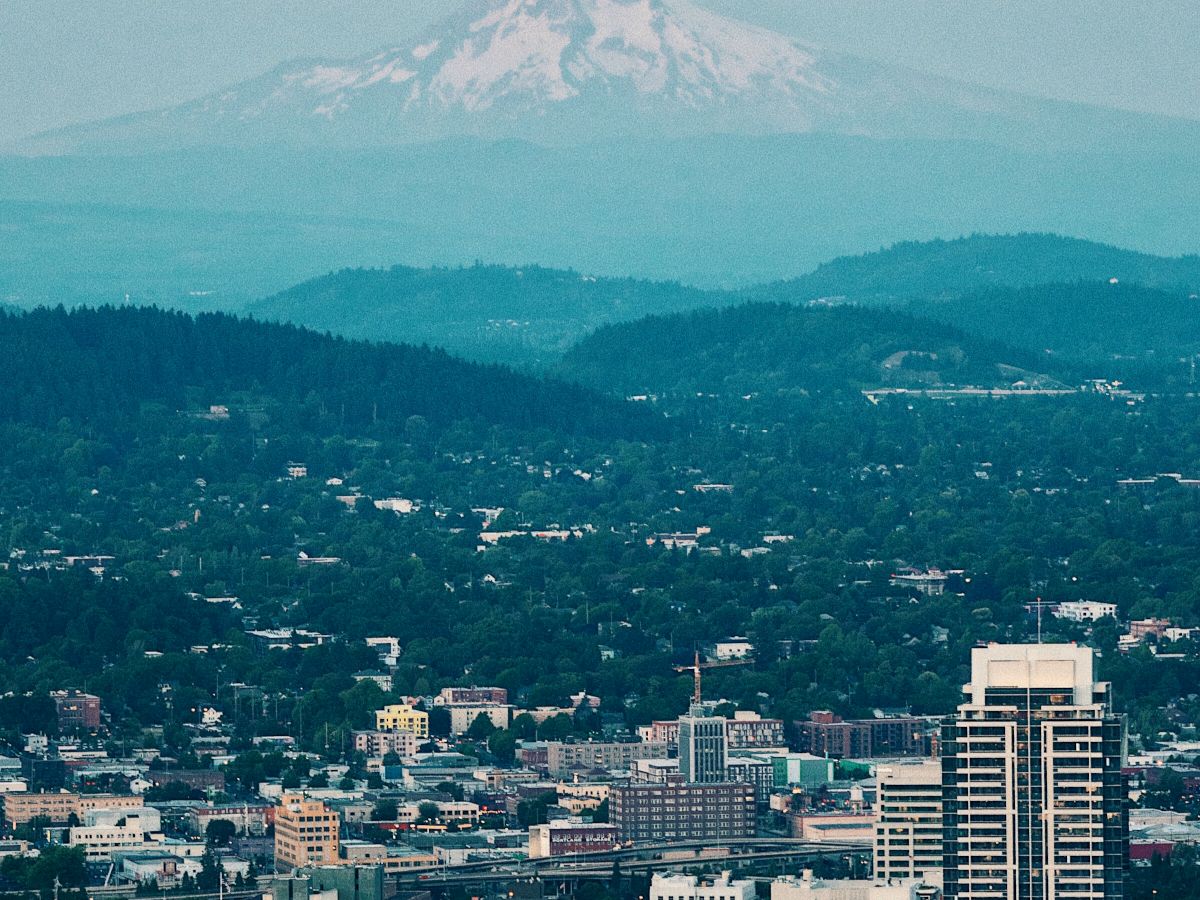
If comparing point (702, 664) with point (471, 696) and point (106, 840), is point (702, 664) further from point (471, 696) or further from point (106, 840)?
point (106, 840)

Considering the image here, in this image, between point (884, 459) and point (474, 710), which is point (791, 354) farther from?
point (474, 710)

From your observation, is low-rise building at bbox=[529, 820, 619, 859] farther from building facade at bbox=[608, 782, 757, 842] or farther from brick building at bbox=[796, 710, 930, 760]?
brick building at bbox=[796, 710, 930, 760]

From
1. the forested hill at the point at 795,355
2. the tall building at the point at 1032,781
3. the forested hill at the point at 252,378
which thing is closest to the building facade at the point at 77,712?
the tall building at the point at 1032,781

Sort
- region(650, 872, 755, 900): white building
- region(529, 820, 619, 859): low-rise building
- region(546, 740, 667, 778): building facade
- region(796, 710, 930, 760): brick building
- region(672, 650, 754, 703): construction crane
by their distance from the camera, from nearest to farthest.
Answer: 1. region(650, 872, 755, 900): white building
2. region(529, 820, 619, 859): low-rise building
3. region(546, 740, 667, 778): building facade
4. region(796, 710, 930, 760): brick building
5. region(672, 650, 754, 703): construction crane

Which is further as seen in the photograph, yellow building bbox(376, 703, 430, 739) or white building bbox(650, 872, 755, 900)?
yellow building bbox(376, 703, 430, 739)

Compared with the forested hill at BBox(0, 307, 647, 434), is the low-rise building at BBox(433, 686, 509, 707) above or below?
below

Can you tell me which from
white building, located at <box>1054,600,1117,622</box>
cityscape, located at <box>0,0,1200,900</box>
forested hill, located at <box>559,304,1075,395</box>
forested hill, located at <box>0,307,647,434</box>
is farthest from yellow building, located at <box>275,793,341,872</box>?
forested hill, located at <box>559,304,1075,395</box>

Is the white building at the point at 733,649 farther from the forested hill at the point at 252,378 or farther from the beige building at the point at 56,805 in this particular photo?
the forested hill at the point at 252,378

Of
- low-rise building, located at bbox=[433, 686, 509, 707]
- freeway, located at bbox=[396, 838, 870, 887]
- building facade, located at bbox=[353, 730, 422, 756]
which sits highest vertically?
low-rise building, located at bbox=[433, 686, 509, 707]
